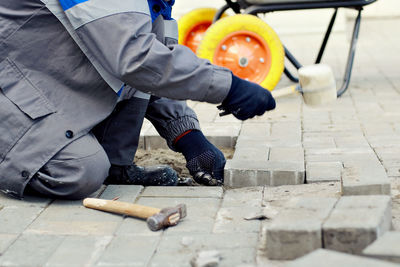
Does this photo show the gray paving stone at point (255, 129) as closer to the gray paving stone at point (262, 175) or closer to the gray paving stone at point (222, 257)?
the gray paving stone at point (262, 175)

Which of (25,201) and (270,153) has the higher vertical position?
(25,201)

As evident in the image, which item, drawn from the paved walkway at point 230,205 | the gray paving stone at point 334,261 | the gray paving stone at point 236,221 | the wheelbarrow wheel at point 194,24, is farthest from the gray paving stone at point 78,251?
the wheelbarrow wheel at point 194,24

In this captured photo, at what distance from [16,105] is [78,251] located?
74cm

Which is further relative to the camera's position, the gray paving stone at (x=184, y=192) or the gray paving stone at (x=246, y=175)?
the gray paving stone at (x=246, y=175)

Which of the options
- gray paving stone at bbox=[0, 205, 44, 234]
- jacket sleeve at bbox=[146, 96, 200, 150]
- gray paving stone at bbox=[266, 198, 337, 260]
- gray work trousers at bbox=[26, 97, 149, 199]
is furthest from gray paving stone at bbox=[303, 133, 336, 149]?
gray paving stone at bbox=[0, 205, 44, 234]

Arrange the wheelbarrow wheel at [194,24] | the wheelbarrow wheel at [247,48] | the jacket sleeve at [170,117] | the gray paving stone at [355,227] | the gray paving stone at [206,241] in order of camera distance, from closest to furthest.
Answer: the gray paving stone at [355,227], the gray paving stone at [206,241], the jacket sleeve at [170,117], the wheelbarrow wheel at [247,48], the wheelbarrow wheel at [194,24]

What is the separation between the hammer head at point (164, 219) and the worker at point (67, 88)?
46cm

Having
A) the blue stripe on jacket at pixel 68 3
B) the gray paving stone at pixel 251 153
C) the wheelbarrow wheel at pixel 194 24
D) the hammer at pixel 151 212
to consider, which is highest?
the blue stripe on jacket at pixel 68 3

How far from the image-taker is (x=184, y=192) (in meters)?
2.87

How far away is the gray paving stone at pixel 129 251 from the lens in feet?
6.97

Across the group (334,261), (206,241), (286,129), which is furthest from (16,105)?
(286,129)

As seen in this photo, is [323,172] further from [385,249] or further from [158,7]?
[385,249]

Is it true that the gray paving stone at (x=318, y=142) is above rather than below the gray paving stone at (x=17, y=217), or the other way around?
below

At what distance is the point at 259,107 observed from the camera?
278 cm
